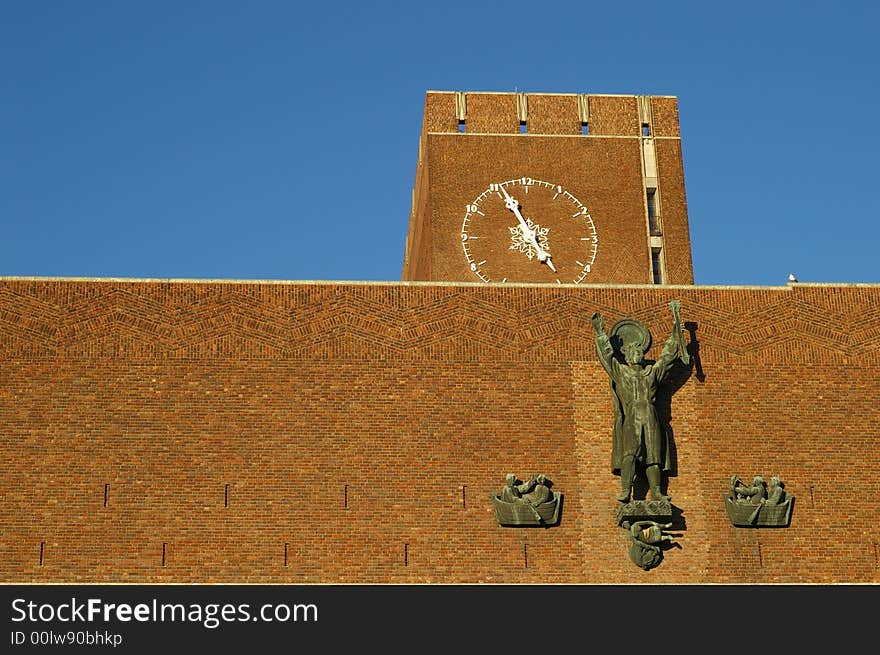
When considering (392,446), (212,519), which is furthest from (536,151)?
(212,519)

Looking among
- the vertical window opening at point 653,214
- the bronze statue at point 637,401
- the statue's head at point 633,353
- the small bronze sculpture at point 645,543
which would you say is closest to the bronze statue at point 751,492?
the bronze statue at point 637,401

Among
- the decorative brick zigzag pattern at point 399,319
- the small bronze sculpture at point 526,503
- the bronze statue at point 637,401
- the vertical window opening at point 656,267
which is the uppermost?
the vertical window opening at point 656,267

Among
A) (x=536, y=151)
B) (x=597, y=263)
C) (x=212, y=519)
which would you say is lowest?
(x=212, y=519)

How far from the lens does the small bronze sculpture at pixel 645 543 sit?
33812 mm

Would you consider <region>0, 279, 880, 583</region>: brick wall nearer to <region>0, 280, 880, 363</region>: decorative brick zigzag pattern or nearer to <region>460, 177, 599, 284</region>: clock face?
<region>0, 280, 880, 363</region>: decorative brick zigzag pattern

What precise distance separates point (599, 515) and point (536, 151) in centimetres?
1440

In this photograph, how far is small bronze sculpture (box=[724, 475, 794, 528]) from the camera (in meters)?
34.3

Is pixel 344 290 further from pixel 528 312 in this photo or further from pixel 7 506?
pixel 7 506

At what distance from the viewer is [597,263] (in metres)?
44.4

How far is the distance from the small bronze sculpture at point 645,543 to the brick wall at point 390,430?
27 centimetres

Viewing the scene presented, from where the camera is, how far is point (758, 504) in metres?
34.4

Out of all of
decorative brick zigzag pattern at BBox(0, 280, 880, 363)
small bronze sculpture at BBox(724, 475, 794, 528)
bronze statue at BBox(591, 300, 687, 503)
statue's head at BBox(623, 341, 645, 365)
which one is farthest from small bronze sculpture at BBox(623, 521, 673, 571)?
decorative brick zigzag pattern at BBox(0, 280, 880, 363)

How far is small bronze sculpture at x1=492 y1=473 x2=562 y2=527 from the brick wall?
0.25 metres

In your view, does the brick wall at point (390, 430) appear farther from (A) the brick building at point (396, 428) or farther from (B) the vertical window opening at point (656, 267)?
(B) the vertical window opening at point (656, 267)
